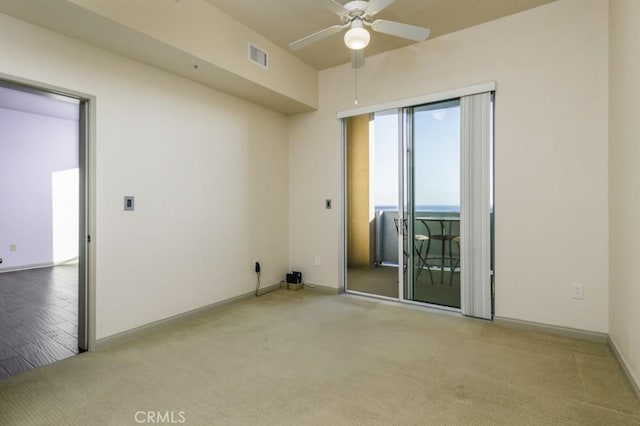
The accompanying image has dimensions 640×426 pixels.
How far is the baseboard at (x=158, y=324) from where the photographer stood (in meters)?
2.70

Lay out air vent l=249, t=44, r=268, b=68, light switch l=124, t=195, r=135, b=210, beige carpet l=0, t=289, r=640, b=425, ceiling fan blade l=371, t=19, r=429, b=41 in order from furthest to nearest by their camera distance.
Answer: air vent l=249, t=44, r=268, b=68, light switch l=124, t=195, r=135, b=210, ceiling fan blade l=371, t=19, r=429, b=41, beige carpet l=0, t=289, r=640, b=425

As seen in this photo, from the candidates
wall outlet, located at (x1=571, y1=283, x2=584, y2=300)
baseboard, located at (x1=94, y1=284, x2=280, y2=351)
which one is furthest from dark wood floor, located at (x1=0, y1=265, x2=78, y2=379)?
wall outlet, located at (x1=571, y1=283, x2=584, y2=300)

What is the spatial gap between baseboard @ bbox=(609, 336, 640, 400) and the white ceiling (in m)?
2.95

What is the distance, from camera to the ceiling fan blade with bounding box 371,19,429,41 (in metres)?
2.49

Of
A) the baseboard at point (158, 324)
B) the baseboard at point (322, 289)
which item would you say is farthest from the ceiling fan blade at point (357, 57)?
the baseboard at point (158, 324)

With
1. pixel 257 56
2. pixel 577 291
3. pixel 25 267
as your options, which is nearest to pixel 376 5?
pixel 257 56

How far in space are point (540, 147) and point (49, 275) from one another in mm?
7274

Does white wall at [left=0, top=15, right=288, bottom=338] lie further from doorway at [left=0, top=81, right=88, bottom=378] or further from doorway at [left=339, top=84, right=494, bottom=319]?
doorway at [left=339, top=84, right=494, bottom=319]

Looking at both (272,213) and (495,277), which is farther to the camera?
(272,213)

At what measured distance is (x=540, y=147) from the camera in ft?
9.77

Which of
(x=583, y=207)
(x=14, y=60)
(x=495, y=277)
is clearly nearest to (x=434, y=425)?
(x=495, y=277)

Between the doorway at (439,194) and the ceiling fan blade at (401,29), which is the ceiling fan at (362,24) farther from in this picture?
the doorway at (439,194)

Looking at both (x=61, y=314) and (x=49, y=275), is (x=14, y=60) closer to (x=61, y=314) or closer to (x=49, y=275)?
(x=61, y=314)

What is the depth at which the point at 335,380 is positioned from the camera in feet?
7.09
